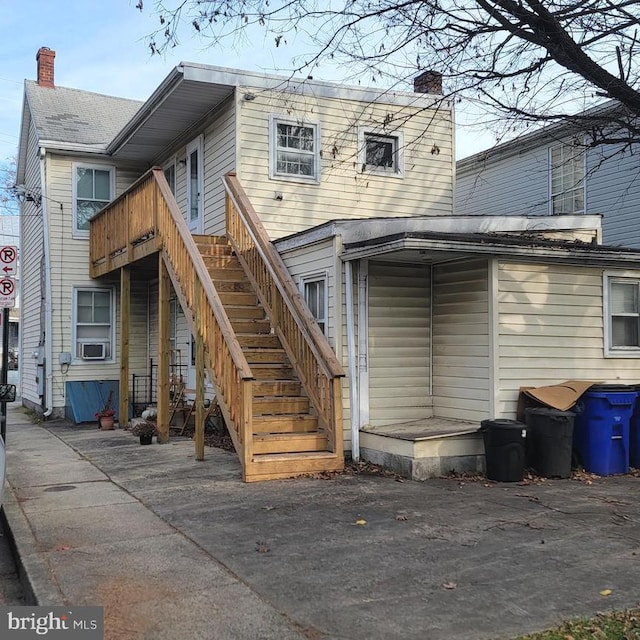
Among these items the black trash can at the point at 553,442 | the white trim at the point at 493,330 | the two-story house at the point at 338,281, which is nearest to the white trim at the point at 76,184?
the two-story house at the point at 338,281

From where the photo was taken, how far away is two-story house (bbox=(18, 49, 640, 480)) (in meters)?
8.86

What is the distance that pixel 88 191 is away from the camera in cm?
1695

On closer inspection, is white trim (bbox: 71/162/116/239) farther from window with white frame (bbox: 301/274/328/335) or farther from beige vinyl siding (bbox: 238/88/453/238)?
window with white frame (bbox: 301/274/328/335)

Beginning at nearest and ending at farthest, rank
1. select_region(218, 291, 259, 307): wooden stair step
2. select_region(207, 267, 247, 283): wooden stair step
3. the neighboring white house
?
1. select_region(218, 291, 259, 307): wooden stair step
2. select_region(207, 267, 247, 283): wooden stair step
3. the neighboring white house

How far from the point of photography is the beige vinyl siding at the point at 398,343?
9773 mm

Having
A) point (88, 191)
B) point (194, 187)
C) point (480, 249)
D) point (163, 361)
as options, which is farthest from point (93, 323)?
point (480, 249)

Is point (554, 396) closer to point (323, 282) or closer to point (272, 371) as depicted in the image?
point (323, 282)

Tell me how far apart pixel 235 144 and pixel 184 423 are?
517cm

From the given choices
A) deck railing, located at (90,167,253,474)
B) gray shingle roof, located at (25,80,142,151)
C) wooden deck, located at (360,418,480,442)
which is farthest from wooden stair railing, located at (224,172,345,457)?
gray shingle roof, located at (25,80,142,151)

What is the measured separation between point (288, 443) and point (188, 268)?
325 cm

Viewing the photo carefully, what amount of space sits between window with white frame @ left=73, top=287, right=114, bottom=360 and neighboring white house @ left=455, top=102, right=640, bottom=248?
9.08 m

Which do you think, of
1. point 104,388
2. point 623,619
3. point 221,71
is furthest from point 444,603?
point 104,388

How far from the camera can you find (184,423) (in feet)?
42.5

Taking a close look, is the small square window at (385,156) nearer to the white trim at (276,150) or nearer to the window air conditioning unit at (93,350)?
the white trim at (276,150)
